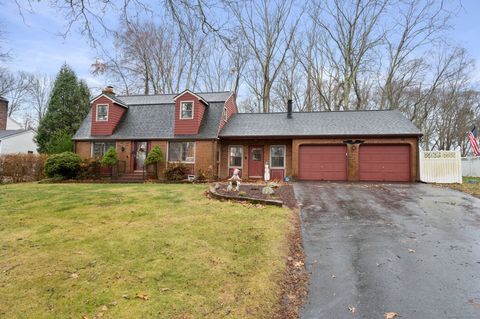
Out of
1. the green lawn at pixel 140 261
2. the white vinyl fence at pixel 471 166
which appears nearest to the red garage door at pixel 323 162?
the green lawn at pixel 140 261

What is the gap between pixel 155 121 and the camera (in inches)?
729

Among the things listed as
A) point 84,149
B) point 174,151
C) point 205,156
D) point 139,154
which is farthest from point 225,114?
point 84,149

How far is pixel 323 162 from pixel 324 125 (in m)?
2.32

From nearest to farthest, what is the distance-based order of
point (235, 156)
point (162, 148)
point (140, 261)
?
point (140, 261)
point (162, 148)
point (235, 156)

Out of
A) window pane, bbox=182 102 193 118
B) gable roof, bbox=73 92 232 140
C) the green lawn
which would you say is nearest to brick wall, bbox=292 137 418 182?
gable roof, bbox=73 92 232 140

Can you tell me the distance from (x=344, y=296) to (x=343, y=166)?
513 inches

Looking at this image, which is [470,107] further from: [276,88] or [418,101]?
[276,88]

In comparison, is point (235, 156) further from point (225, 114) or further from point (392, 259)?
point (392, 259)

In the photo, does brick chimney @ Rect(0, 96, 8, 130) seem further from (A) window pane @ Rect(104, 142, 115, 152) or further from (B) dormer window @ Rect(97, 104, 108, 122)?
(A) window pane @ Rect(104, 142, 115, 152)

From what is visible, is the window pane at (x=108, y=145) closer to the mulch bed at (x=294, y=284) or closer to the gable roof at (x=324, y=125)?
the gable roof at (x=324, y=125)

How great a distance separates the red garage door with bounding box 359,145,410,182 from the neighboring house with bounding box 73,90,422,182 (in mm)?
48

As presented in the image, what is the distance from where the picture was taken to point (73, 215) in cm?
680

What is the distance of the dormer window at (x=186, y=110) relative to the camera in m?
17.4

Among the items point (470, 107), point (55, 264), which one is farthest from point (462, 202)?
point (470, 107)
